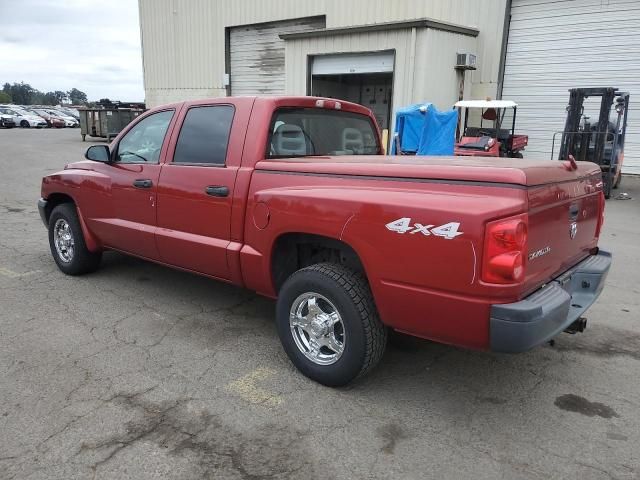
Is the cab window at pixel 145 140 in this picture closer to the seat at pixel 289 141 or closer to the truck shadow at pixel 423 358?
the seat at pixel 289 141

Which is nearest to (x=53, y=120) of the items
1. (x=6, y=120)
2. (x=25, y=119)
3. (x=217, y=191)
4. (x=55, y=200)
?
(x=25, y=119)

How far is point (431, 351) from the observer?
3922 mm

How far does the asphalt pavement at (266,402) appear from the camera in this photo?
2.62 m

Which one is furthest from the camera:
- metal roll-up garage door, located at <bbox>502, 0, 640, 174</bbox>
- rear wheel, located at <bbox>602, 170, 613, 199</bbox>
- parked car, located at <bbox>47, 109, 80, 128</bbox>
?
parked car, located at <bbox>47, 109, 80, 128</bbox>

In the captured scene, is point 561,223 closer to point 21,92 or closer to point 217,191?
point 217,191

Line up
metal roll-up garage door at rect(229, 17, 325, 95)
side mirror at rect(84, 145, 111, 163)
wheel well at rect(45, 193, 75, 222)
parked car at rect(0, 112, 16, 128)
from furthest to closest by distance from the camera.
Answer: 1. parked car at rect(0, 112, 16, 128)
2. metal roll-up garage door at rect(229, 17, 325, 95)
3. wheel well at rect(45, 193, 75, 222)
4. side mirror at rect(84, 145, 111, 163)

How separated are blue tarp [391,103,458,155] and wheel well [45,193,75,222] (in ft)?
27.9

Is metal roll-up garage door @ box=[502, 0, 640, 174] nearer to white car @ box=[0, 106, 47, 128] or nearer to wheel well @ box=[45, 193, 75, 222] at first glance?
wheel well @ box=[45, 193, 75, 222]

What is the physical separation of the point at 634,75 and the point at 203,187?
1361 centimetres

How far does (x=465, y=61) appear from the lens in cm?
1445

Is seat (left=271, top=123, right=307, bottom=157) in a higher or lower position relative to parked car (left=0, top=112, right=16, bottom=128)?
higher

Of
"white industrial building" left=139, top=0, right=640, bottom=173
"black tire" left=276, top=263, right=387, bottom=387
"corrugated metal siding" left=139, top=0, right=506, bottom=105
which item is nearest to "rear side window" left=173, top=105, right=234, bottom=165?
"black tire" left=276, top=263, right=387, bottom=387

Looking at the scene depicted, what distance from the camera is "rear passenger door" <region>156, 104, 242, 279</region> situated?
12.7ft

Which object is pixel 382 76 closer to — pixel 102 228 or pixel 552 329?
pixel 102 228
